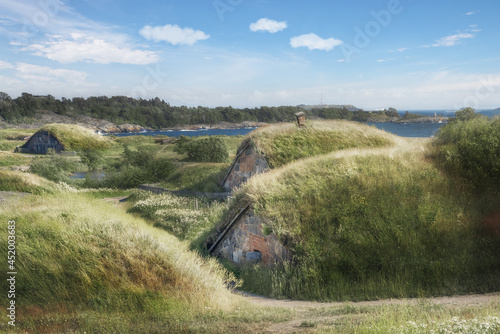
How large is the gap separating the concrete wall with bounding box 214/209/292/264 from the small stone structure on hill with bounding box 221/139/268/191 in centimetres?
804

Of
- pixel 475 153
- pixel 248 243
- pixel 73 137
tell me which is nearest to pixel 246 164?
pixel 248 243

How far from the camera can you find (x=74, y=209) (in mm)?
10305

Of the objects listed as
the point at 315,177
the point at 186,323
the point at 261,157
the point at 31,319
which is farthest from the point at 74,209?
the point at 261,157

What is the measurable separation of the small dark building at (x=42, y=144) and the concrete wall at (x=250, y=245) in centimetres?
5936

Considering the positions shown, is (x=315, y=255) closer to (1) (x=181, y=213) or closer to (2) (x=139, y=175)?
(1) (x=181, y=213)

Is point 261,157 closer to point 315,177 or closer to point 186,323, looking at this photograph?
point 315,177

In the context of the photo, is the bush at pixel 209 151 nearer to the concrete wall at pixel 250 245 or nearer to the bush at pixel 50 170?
the bush at pixel 50 170

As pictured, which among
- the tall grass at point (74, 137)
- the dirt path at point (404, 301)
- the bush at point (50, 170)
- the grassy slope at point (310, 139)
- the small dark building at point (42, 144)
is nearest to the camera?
the dirt path at point (404, 301)

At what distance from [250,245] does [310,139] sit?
1114cm

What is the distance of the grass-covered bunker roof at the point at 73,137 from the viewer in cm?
6194

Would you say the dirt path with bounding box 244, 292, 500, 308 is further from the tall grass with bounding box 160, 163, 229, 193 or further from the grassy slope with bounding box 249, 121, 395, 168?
the tall grass with bounding box 160, 163, 229, 193

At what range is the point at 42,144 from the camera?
6169 centimetres

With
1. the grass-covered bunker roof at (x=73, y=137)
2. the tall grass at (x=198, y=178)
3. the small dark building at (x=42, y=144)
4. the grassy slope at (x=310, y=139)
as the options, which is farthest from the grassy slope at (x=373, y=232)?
the small dark building at (x=42, y=144)

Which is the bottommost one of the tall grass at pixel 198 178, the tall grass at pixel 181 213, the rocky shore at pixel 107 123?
the tall grass at pixel 181 213
